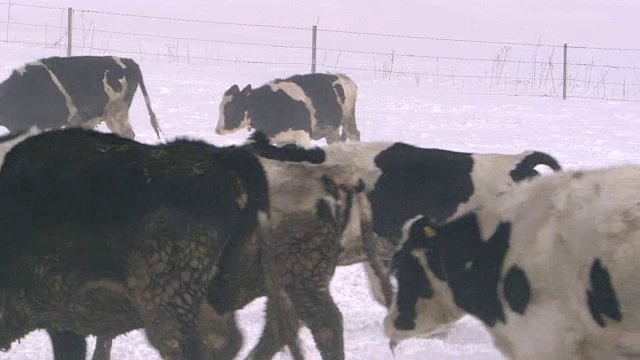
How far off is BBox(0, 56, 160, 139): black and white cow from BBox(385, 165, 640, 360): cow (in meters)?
11.4

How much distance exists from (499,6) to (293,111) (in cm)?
4313

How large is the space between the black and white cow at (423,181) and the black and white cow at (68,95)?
9.03 m

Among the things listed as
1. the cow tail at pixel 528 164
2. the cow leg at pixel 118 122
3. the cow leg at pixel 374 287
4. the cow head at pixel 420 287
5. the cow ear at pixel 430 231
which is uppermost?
the cow tail at pixel 528 164

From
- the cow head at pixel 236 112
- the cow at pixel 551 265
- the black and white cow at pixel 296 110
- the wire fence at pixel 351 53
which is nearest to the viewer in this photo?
the cow at pixel 551 265

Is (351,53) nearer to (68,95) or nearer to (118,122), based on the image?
(118,122)

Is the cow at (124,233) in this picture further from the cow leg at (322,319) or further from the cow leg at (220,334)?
the cow leg at (322,319)

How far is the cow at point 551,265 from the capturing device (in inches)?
194

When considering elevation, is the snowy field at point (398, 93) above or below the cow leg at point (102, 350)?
above

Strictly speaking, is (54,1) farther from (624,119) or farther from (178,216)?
(178,216)

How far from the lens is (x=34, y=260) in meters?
5.62

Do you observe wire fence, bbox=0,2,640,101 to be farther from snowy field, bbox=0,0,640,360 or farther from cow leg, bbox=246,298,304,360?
cow leg, bbox=246,298,304,360

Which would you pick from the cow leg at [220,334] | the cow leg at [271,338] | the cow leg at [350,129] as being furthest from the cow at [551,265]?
Answer: the cow leg at [350,129]

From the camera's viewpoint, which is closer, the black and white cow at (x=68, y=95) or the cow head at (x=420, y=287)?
the cow head at (x=420, y=287)

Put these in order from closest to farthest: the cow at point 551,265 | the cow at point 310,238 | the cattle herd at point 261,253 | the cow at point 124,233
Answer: the cow at point 551,265 → the cattle herd at point 261,253 → the cow at point 124,233 → the cow at point 310,238
